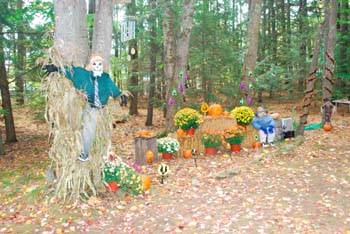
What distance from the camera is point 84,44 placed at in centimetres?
500

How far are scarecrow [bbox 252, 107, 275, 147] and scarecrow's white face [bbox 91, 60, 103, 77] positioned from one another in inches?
165

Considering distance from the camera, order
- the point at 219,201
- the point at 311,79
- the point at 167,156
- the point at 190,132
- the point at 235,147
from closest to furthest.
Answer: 1. the point at 219,201
2. the point at 167,156
3. the point at 190,132
4. the point at 235,147
5. the point at 311,79

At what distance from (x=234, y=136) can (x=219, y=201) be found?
275 centimetres

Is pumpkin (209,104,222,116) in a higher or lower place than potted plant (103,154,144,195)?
higher

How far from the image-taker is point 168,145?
7.05m

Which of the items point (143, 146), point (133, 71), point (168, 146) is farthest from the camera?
point (133, 71)

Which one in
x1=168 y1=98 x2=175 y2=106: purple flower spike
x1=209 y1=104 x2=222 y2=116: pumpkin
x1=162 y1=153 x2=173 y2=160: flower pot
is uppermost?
x1=168 y1=98 x2=175 y2=106: purple flower spike

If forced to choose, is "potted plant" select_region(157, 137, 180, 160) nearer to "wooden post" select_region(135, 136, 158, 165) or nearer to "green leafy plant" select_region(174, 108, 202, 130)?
"wooden post" select_region(135, 136, 158, 165)

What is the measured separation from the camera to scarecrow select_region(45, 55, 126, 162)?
468 cm

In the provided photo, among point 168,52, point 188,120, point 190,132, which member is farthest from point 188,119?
point 168,52

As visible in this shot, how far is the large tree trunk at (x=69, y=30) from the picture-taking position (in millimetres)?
4746

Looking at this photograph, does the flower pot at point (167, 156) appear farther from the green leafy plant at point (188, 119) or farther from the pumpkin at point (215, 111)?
the pumpkin at point (215, 111)

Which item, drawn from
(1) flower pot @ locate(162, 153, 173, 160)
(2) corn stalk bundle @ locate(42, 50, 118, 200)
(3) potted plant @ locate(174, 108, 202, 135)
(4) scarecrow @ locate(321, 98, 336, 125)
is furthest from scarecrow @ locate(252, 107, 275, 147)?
(2) corn stalk bundle @ locate(42, 50, 118, 200)

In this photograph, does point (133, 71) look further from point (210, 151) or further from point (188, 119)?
point (210, 151)
